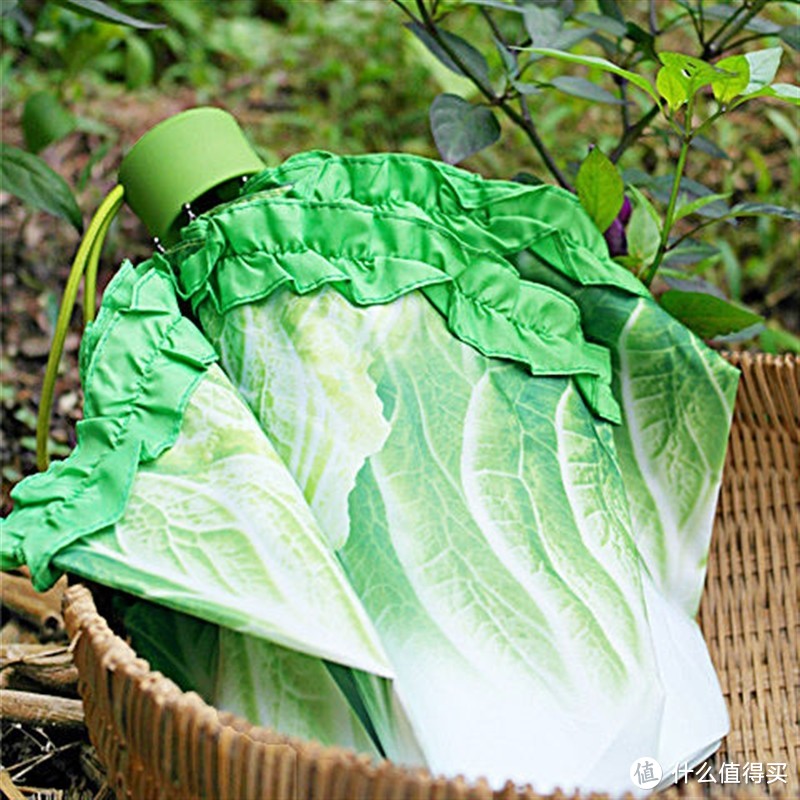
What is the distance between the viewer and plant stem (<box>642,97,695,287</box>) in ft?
2.63

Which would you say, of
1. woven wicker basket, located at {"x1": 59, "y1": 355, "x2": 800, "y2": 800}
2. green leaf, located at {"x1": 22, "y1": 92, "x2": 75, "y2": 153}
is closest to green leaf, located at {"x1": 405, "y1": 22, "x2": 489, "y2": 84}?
woven wicker basket, located at {"x1": 59, "y1": 355, "x2": 800, "y2": 800}

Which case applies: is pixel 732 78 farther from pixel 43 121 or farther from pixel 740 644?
pixel 43 121

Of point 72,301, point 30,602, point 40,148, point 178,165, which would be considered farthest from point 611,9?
point 30,602

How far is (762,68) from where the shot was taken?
0.77m

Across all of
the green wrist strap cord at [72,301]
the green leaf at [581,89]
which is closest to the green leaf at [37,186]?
the green wrist strap cord at [72,301]

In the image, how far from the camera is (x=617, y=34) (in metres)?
0.97

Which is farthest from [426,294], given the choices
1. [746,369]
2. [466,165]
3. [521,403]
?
[466,165]

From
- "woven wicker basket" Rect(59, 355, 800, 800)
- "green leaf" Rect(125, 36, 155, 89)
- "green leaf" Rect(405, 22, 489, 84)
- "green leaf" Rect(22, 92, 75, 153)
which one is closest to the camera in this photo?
"woven wicker basket" Rect(59, 355, 800, 800)

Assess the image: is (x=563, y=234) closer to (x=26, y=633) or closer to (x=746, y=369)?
(x=746, y=369)

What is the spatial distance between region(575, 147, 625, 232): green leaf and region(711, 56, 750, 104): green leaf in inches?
3.9

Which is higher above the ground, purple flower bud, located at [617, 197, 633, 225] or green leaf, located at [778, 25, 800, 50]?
green leaf, located at [778, 25, 800, 50]

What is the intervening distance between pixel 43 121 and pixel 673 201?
0.72 m

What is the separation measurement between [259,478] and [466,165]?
113 cm

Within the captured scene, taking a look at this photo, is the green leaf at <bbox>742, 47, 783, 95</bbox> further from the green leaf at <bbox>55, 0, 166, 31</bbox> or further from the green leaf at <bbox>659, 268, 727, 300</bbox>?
the green leaf at <bbox>55, 0, 166, 31</bbox>
